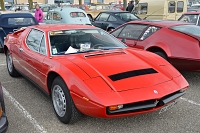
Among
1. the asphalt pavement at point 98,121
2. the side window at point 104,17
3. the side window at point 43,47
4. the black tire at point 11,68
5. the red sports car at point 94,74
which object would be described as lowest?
the asphalt pavement at point 98,121

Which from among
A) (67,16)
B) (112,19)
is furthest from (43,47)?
(112,19)

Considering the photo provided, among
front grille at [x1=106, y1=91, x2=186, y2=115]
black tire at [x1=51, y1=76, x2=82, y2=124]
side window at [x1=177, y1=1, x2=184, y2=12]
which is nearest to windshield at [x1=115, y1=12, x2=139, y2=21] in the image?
side window at [x1=177, y1=1, x2=184, y2=12]

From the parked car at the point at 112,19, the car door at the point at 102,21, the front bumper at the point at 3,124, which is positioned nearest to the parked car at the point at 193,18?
the parked car at the point at 112,19

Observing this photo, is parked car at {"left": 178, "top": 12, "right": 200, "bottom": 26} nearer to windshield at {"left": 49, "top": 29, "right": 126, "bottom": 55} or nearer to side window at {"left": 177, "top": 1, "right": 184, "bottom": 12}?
side window at {"left": 177, "top": 1, "right": 184, "bottom": 12}

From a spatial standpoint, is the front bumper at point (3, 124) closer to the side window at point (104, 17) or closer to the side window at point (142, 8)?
the side window at point (104, 17)

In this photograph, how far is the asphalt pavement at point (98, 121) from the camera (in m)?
3.01

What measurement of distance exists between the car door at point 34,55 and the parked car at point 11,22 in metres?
3.22

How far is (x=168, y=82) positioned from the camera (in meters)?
2.99

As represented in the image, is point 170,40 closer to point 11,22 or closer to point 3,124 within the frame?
point 3,124

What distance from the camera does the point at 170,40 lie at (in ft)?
16.1

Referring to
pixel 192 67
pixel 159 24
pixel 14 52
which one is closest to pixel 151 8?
pixel 159 24

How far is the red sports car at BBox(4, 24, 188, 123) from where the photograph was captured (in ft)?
8.66

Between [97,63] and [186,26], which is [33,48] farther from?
[186,26]

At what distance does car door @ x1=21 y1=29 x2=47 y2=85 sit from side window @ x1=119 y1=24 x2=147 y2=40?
251 centimetres
